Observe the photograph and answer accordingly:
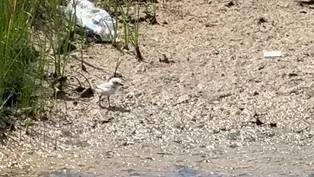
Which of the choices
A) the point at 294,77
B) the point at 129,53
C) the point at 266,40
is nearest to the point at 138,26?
the point at 129,53

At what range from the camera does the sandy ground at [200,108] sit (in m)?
4.85

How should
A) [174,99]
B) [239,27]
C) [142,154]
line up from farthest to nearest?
[239,27], [174,99], [142,154]

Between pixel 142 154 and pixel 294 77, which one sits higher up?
pixel 294 77

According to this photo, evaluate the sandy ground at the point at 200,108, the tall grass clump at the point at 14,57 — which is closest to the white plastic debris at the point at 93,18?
the sandy ground at the point at 200,108

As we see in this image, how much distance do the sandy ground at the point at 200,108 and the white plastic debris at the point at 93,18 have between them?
15cm

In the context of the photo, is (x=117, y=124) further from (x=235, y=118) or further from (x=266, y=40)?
(x=266, y=40)

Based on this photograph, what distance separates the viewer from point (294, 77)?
19.5 feet

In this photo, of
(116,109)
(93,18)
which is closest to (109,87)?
(116,109)

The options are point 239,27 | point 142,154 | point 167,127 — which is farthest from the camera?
point 239,27

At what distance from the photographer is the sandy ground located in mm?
4848

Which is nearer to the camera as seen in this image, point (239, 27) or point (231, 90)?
point (231, 90)

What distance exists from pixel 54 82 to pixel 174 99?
2.63ft

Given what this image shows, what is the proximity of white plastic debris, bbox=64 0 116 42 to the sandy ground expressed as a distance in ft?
0.50

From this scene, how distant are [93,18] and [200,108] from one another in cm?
162
